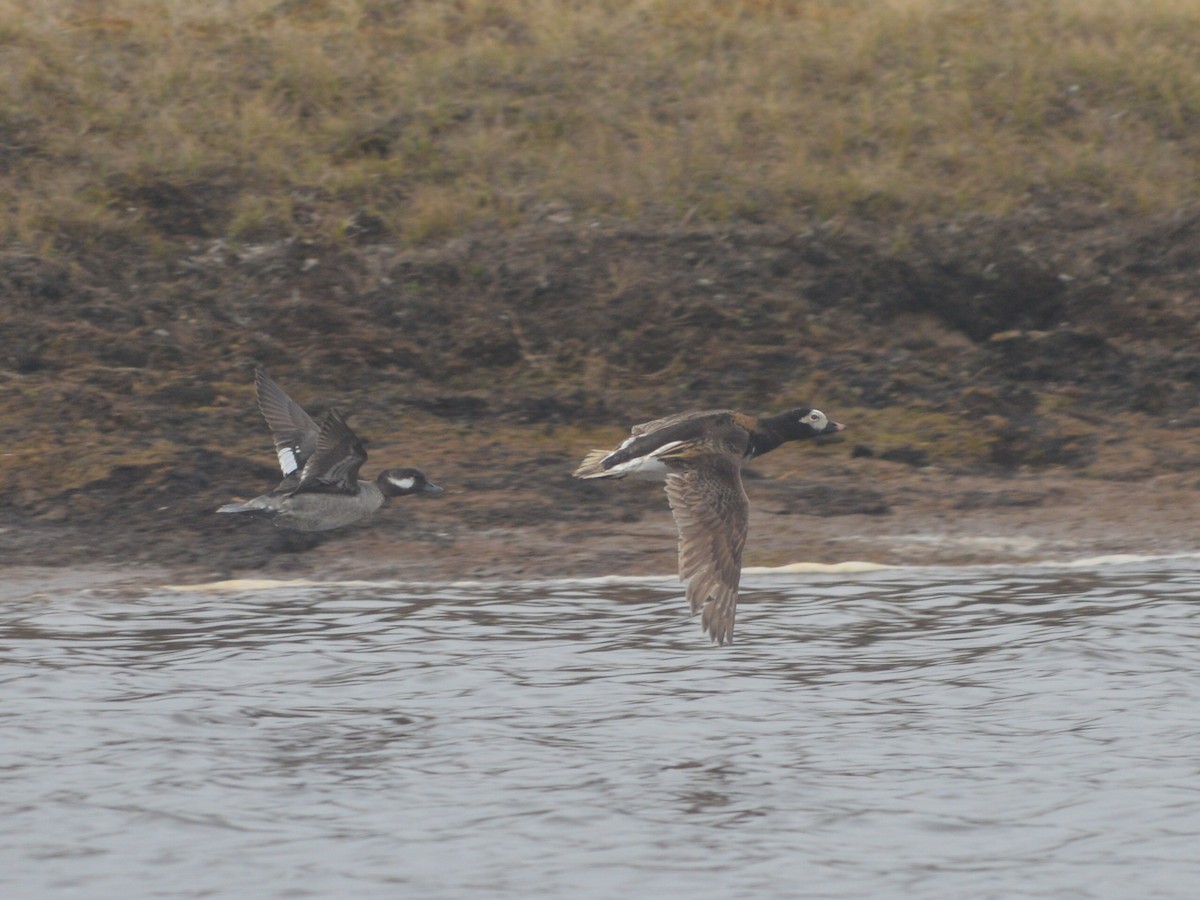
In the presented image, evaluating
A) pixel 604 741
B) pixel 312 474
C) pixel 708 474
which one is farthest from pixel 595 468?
pixel 604 741

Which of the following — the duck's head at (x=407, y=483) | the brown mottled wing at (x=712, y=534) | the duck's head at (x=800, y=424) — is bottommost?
the brown mottled wing at (x=712, y=534)

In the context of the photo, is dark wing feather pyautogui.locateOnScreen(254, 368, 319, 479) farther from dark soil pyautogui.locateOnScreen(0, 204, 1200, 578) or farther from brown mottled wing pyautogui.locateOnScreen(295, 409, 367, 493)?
dark soil pyautogui.locateOnScreen(0, 204, 1200, 578)

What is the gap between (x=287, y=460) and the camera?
13234 mm

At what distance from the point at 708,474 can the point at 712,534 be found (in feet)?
2.47

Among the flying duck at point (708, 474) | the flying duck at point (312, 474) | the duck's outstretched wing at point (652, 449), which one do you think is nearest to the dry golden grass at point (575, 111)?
the flying duck at point (312, 474)

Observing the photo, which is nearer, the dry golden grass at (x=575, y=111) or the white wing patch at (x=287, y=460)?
the white wing patch at (x=287, y=460)

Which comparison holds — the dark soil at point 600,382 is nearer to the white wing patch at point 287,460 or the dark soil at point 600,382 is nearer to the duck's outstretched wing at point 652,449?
the white wing patch at point 287,460

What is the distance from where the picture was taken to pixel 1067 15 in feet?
77.6

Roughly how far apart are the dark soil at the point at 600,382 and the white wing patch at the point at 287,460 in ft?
3.12

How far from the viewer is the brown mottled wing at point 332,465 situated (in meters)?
12.6

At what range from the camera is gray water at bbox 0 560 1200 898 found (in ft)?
27.0

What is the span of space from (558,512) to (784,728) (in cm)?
512

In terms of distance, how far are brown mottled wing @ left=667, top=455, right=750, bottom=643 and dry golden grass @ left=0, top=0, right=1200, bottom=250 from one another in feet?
26.7

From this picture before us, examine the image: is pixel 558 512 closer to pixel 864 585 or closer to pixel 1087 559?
pixel 864 585
